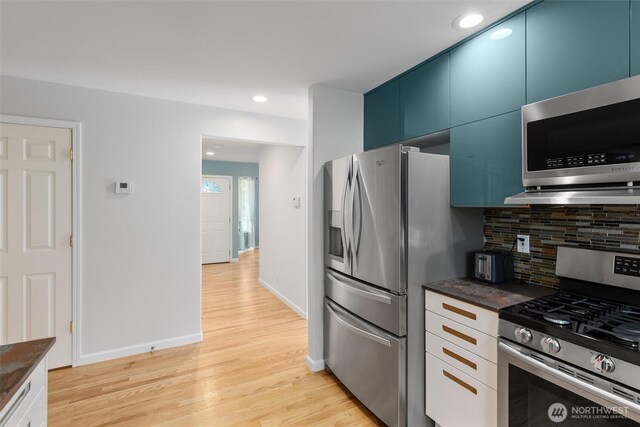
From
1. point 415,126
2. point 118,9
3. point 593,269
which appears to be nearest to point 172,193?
point 118,9

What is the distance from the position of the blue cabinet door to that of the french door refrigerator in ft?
0.28

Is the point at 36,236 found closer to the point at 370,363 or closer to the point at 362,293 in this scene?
the point at 362,293

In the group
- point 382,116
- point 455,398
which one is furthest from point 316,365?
point 382,116

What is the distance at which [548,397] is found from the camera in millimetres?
1271

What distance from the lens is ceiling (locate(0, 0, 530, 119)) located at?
1.64 meters

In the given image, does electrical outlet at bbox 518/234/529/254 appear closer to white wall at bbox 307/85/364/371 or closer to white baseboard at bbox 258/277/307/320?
white wall at bbox 307/85/364/371

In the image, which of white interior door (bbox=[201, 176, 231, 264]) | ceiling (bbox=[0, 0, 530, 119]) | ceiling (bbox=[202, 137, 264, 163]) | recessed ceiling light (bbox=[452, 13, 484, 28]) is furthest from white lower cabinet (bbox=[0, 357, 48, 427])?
white interior door (bbox=[201, 176, 231, 264])

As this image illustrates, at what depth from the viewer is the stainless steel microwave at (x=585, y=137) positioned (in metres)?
1.23

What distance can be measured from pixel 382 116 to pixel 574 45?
1.38m

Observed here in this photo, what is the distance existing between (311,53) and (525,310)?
1.99m

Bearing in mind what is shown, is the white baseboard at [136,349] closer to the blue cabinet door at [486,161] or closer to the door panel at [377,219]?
the door panel at [377,219]

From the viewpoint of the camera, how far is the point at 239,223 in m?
8.34

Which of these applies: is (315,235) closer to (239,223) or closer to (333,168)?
(333,168)

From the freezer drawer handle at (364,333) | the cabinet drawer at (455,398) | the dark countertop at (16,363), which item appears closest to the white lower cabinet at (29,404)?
the dark countertop at (16,363)
